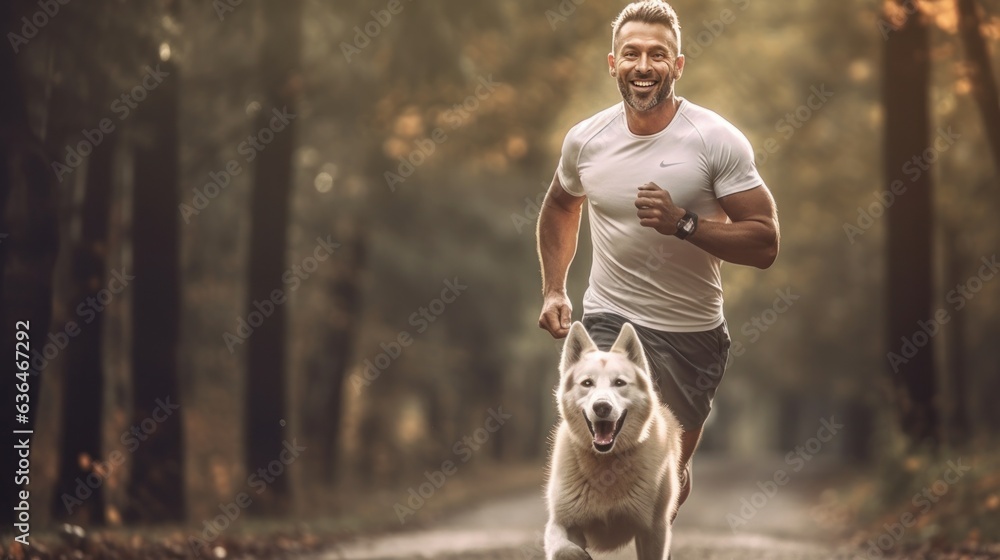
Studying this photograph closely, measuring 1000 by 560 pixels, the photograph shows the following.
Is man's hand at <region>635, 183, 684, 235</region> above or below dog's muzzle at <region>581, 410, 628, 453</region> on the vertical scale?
above

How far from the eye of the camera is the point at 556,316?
6.01 metres

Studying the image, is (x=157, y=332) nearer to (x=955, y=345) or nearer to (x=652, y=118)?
(x=652, y=118)

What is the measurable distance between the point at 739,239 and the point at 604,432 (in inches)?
41.0

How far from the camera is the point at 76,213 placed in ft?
45.8

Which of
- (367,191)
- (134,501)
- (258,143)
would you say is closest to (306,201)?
(367,191)

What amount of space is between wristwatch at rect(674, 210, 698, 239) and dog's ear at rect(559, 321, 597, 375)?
0.60m

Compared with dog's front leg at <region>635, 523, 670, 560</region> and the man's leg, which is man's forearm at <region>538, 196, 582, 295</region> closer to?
the man's leg

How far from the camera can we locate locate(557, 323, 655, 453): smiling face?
5457mm

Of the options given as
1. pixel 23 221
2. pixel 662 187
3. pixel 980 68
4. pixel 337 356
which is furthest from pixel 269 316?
pixel 662 187

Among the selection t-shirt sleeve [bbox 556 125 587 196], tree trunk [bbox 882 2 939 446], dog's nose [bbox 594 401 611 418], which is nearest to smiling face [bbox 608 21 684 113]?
t-shirt sleeve [bbox 556 125 587 196]

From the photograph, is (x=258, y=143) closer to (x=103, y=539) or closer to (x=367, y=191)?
(x=367, y=191)

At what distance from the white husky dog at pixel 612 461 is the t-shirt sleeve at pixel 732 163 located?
2.61ft

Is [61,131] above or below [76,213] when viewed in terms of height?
above

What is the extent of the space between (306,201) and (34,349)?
39.4 ft
